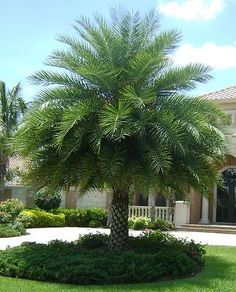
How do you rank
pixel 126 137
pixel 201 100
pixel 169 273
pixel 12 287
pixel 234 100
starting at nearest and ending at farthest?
pixel 12 287
pixel 169 273
pixel 126 137
pixel 201 100
pixel 234 100

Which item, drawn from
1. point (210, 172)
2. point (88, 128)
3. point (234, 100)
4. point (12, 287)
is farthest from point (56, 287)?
point (234, 100)

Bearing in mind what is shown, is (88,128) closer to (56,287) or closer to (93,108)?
(93,108)

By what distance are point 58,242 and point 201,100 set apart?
489cm

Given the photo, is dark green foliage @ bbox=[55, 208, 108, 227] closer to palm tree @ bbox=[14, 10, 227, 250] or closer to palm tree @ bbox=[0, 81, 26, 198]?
palm tree @ bbox=[0, 81, 26, 198]

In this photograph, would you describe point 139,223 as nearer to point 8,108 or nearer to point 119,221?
point 8,108

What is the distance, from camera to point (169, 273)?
10.5 m

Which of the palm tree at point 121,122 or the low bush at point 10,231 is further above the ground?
the palm tree at point 121,122

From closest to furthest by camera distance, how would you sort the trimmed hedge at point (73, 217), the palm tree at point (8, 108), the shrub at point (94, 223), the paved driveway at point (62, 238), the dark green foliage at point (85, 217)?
A: the paved driveway at point (62, 238) < the trimmed hedge at point (73, 217) < the shrub at point (94, 223) < the dark green foliage at point (85, 217) < the palm tree at point (8, 108)

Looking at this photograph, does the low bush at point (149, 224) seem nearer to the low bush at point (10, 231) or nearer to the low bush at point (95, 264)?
the low bush at point (10, 231)

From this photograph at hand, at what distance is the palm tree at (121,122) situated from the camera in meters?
10.8

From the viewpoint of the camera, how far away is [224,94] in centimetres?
3075

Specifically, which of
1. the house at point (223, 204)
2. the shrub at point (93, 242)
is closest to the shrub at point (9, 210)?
the house at point (223, 204)

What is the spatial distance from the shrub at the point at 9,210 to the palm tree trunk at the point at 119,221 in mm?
13399

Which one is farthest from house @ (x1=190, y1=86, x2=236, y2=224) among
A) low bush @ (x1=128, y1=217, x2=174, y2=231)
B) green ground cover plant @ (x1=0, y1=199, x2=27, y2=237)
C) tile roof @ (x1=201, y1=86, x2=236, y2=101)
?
green ground cover plant @ (x1=0, y1=199, x2=27, y2=237)
